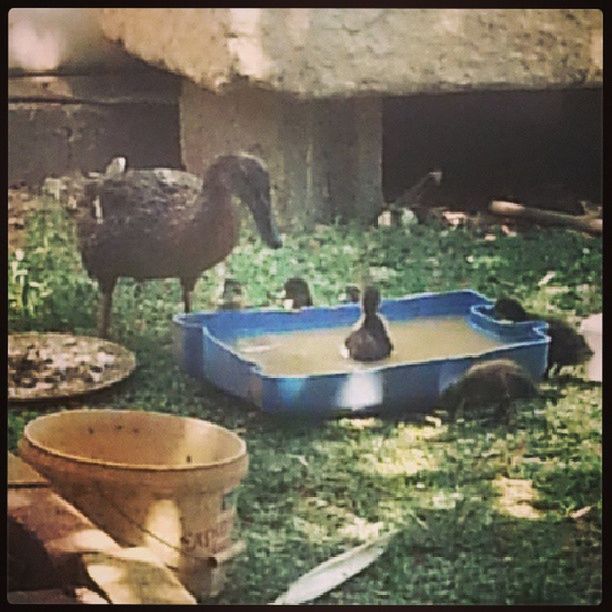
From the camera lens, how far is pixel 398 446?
145 centimetres

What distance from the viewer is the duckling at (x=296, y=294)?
1462 mm

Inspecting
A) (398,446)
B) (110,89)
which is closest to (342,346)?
(398,446)

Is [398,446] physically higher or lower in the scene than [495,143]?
lower

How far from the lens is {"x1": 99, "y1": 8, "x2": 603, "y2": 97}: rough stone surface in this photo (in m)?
1.43

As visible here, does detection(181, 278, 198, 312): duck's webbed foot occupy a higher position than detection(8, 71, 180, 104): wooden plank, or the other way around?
detection(8, 71, 180, 104): wooden plank

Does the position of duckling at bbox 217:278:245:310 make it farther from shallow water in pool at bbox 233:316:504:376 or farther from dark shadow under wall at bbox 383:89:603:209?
dark shadow under wall at bbox 383:89:603:209

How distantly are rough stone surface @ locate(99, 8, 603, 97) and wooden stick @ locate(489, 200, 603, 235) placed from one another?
165 mm

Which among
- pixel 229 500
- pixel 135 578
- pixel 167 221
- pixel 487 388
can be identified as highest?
pixel 167 221

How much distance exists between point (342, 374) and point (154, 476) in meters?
0.29

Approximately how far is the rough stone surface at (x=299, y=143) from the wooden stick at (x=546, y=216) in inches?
6.6

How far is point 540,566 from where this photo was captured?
4.77 ft

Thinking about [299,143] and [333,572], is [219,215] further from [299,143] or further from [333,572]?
[333,572]

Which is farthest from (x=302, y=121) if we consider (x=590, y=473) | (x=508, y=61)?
(x=590, y=473)

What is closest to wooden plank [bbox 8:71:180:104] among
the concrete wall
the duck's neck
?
the concrete wall
